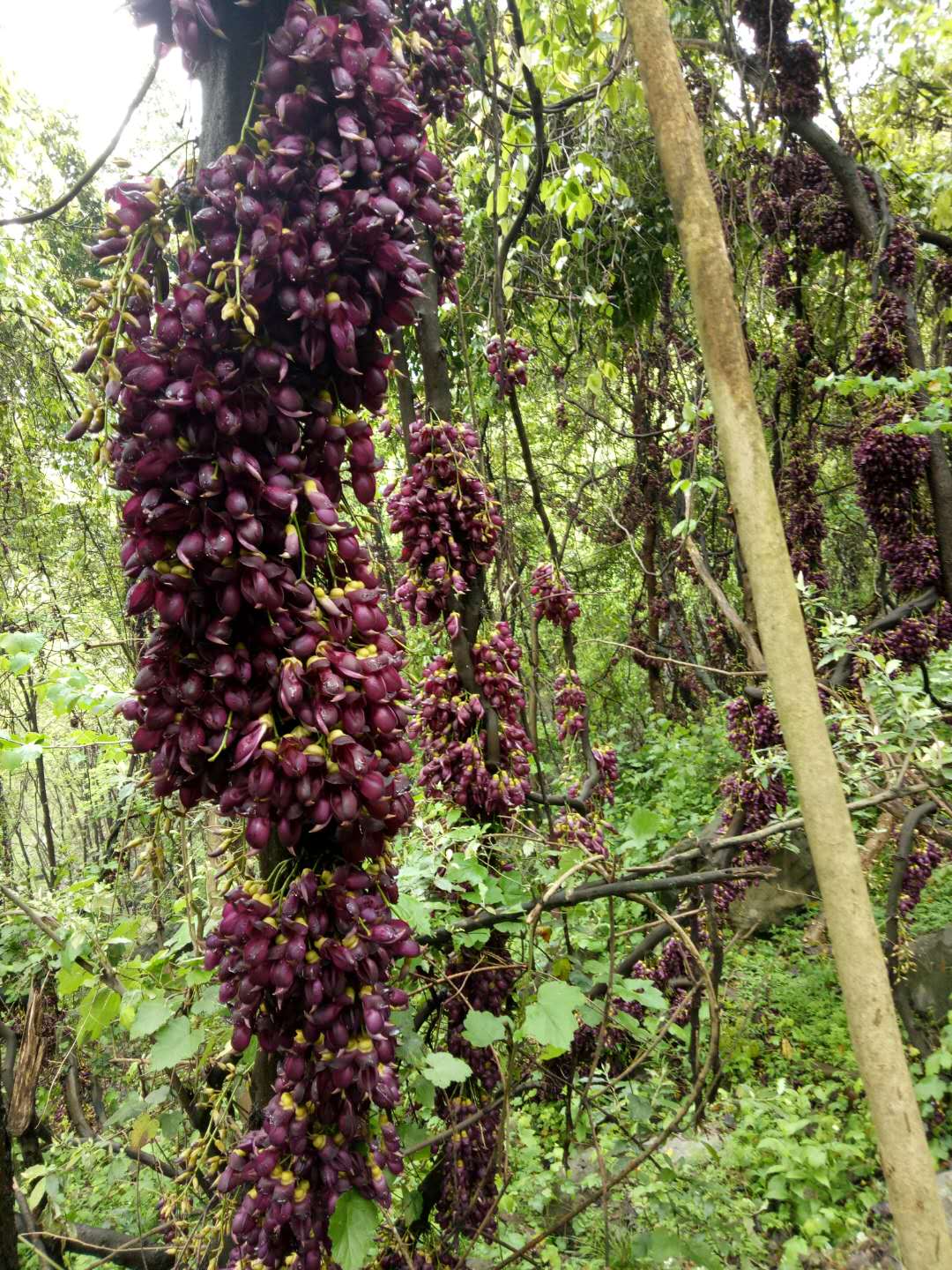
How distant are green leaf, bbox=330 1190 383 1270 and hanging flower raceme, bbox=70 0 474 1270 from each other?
25 mm

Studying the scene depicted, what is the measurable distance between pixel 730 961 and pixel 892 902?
7.51 feet

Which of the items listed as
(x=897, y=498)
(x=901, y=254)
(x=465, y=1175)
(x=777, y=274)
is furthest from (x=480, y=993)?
(x=777, y=274)

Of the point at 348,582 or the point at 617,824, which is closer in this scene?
the point at 348,582

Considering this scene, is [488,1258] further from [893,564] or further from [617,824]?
[617,824]

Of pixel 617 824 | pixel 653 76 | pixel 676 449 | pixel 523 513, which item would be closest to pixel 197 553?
pixel 653 76

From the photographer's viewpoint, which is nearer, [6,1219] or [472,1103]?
[6,1219]

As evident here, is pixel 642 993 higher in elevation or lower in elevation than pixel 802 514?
lower

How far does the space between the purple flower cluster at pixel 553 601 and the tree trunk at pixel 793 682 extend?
261 cm

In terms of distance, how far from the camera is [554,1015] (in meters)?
1.30

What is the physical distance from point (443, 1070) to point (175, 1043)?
50 centimetres

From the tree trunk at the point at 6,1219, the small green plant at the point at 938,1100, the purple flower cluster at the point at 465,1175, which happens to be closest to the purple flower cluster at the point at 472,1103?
the purple flower cluster at the point at 465,1175

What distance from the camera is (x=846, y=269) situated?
5.16 m

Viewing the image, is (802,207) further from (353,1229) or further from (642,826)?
(353,1229)

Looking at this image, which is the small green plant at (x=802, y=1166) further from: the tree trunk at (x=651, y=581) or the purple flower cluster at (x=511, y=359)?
the tree trunk at (x=651, y=581)
